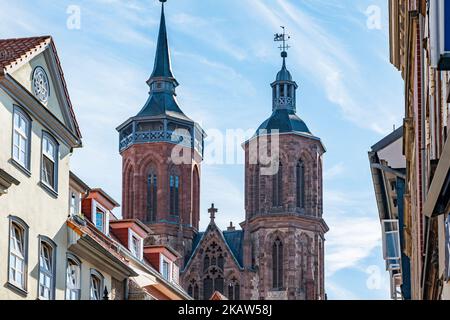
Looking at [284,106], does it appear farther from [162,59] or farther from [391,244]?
[391,244]

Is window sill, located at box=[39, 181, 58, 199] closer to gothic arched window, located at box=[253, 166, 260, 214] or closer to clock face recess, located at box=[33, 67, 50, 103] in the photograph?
clock face recess, located at box=[33, 67, 50, 103]

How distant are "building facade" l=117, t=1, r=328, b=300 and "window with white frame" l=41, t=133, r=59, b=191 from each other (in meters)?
77.7

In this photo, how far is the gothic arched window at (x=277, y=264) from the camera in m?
103

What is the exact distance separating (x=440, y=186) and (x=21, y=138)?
12924 mm

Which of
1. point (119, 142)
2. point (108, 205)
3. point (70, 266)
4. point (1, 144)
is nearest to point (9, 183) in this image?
point (1, 144)

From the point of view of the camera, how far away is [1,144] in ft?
66.7

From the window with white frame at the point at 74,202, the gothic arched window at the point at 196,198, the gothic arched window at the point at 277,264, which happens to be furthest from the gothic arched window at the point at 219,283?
the window with white frame at the point at 74,202

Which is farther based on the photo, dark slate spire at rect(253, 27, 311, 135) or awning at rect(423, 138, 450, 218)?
dark slate spire at rect(253, 27, 311, 135)

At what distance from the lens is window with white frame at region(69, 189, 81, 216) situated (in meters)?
28.3

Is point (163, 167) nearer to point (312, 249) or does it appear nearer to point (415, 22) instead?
point (312, 249)

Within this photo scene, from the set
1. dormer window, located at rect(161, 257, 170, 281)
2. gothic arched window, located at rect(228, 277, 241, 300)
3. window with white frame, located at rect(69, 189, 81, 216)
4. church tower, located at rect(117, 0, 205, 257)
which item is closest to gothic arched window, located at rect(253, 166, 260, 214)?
church tower, located at rect(117, 0, 205, 257)

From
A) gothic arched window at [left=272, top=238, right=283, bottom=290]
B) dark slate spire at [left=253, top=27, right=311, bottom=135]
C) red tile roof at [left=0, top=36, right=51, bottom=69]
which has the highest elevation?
dark slate spire at [left=253, top=27, right=311, bottom=135]

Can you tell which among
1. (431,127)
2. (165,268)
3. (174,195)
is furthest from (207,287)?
(431,127)

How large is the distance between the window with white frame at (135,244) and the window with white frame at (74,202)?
7897mm
